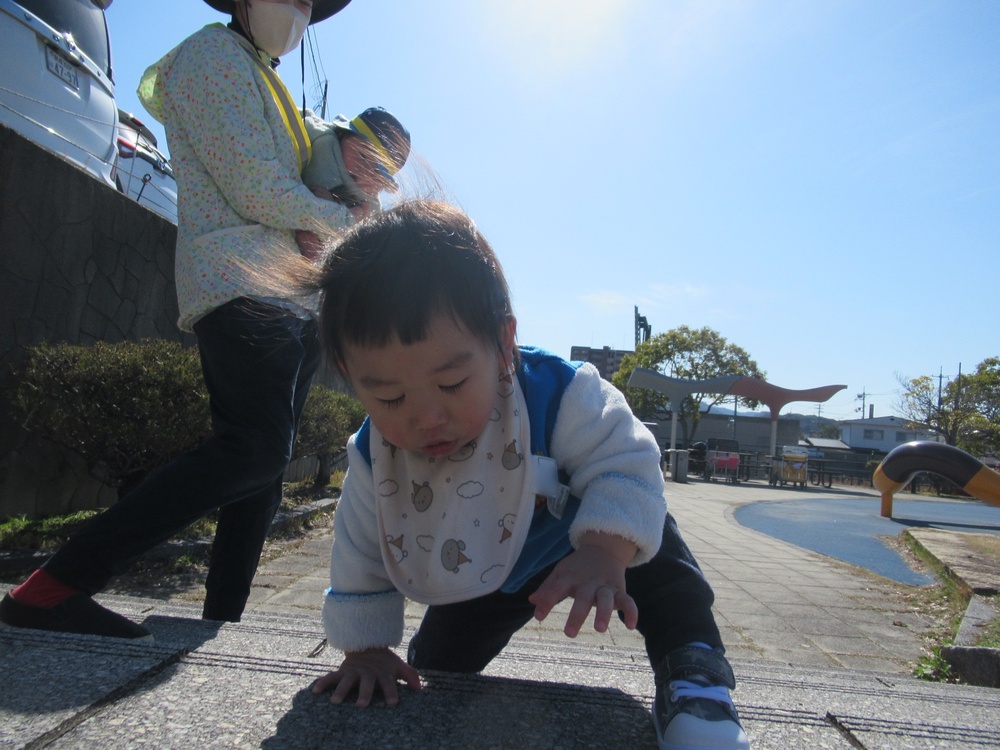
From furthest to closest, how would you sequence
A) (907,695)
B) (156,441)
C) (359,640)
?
(156,441), (907,695), (359,640)

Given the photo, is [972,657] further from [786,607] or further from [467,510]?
[467,510]

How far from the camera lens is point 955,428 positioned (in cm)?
3241

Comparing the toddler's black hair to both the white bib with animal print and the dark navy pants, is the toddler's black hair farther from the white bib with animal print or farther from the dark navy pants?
the dark navy pants

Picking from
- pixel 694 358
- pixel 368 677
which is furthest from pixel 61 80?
pixel 694 358

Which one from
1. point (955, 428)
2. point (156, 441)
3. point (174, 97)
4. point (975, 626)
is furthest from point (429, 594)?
point (955, 428)

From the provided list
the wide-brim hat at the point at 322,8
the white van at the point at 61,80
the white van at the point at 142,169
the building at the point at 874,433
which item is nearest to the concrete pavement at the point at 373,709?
the wide-brim hat at the point at 322,8

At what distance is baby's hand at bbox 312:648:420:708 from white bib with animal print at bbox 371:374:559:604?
0.12 m

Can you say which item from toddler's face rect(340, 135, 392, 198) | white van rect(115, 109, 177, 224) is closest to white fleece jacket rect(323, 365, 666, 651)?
toddler's face rect(340, 135, 392, 198)

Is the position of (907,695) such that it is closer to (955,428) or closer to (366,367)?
(366,367)

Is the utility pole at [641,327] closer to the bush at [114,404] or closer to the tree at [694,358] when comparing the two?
the tree at [694,358]

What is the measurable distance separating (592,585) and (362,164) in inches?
54.5

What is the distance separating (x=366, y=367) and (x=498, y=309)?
0.26 meters

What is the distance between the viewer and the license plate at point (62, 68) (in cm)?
477

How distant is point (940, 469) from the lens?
26.8 feet
